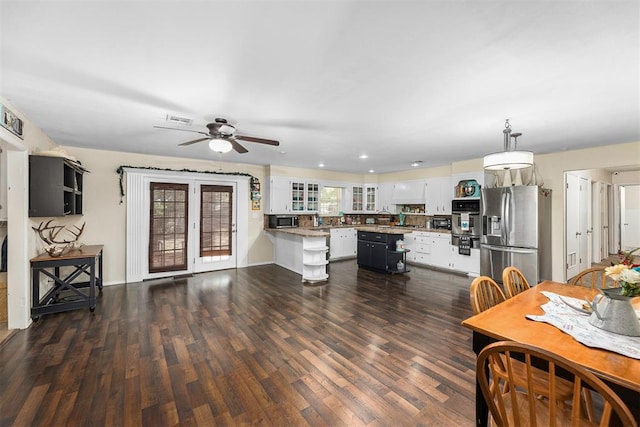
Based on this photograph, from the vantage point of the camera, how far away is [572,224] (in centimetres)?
496

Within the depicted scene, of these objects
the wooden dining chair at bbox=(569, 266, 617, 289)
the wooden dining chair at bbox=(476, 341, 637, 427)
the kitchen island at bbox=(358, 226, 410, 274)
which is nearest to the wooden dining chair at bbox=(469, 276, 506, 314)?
the wooden dining chair at bbox=(476, 341, 637, 427)

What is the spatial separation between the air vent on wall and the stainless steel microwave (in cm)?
352

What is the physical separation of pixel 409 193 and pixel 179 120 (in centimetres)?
563

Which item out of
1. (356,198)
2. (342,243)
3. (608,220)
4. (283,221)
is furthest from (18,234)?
(608,220)

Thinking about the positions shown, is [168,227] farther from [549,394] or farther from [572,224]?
[572,224]

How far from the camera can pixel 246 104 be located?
2652mm

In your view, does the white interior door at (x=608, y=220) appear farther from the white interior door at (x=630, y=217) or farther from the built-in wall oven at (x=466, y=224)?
the built-in wall oven at (x=466, y=224)

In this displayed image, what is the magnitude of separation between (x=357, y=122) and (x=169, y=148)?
11.0 ft

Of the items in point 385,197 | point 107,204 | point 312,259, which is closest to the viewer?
point 107,204

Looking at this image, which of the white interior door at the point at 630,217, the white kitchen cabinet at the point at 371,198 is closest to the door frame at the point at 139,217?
the white kitchen cabinet at the point at 371,198

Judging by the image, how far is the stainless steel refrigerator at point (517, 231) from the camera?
4.50 meters

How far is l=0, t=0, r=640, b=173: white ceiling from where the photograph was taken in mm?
1438

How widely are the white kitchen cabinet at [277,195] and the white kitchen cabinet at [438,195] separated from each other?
11.0ft

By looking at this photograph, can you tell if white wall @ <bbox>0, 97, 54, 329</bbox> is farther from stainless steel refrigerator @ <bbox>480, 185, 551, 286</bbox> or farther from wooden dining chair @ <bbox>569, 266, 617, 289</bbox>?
stainless steel refrigerator @ <bbox>480, 185, 551, 286</bbox>
